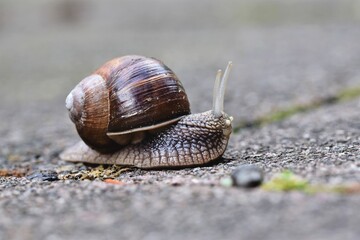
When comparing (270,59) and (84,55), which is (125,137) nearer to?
(270,59)

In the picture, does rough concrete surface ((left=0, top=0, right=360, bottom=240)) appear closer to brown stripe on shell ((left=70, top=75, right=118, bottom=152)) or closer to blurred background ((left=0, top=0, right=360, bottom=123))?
blurred background ((left=0, top=0, right=360, bottom=123))

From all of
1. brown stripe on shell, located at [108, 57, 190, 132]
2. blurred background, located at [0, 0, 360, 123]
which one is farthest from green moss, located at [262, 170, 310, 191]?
blurred background, located at [0, 0, 360, 123]

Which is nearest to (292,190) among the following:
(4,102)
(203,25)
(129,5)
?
(4,102)

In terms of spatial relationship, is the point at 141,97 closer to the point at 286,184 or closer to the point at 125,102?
the point at 125,102

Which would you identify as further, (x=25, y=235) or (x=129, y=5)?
(x=129, y=5)

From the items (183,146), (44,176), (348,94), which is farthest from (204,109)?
(44,176)

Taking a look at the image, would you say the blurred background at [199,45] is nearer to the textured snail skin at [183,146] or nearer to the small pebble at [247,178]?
the textured snail skin at [183,146]
